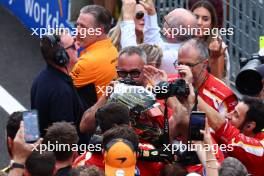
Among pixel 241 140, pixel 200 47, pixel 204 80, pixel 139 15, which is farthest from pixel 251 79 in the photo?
pixel 139 15

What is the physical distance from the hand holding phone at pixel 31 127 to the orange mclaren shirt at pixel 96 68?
166 centimetres

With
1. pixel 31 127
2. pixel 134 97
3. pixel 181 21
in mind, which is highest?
pixel 181 21

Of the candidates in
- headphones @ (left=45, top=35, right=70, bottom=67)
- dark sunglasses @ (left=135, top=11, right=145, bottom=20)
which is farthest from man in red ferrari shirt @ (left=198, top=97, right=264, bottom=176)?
dark sunglasses @ (left=135, top=11, right=145, bottom=20)

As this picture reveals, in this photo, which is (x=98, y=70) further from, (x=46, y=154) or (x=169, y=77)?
(x=46, y=154)

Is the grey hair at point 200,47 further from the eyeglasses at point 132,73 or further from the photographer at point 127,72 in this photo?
the eyeglasses at point 132,73

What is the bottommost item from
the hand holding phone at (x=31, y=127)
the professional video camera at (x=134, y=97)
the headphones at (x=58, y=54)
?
the hand holding phone at (x=31, y=127)

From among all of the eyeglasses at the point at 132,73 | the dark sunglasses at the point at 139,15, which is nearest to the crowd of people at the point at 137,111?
the eyeglasses at the point at 132,73

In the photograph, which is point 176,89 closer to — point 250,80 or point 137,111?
point 137,111

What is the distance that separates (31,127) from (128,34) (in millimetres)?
2459

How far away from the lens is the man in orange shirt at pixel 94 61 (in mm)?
8398

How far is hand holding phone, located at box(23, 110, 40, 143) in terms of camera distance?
6.63m

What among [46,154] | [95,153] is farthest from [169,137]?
[46,154]

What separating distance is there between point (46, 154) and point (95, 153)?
56cm

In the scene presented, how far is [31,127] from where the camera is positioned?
22.0 ft
